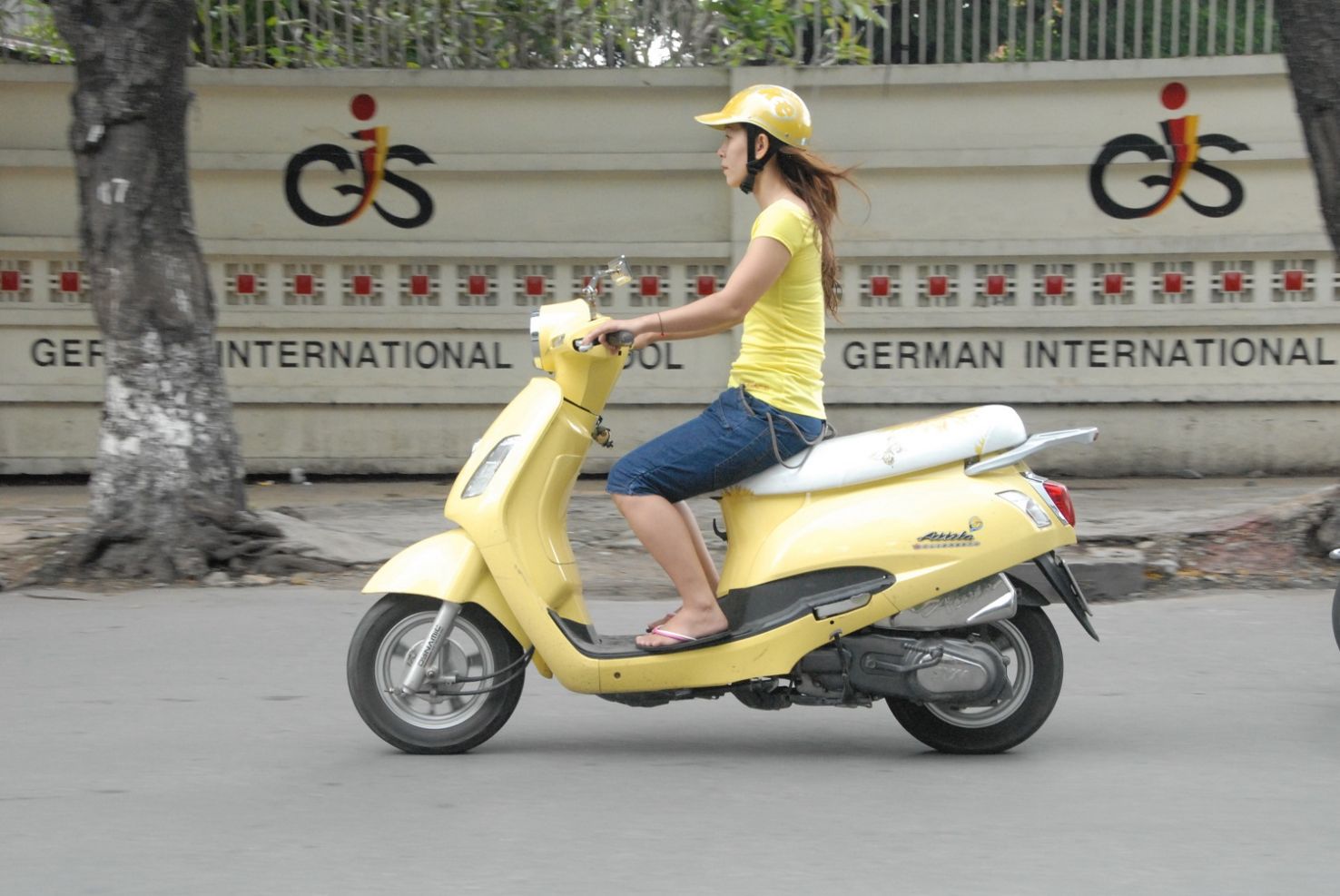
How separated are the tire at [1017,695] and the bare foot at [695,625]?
0.56 m

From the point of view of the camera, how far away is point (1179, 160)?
9.71 meters

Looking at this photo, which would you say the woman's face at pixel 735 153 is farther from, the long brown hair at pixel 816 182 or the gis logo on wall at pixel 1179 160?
the gis logo on wall at pixel 1179 160

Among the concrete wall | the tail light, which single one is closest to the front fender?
the tail light

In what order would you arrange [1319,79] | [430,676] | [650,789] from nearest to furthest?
[650,789]
[430,676]
[1319,79]

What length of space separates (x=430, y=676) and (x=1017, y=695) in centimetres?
171

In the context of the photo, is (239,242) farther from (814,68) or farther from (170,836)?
(170,836)

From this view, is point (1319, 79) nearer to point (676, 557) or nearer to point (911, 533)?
point (911, 533)

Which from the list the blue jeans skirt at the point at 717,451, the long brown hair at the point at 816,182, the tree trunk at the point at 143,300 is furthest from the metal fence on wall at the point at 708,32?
the blue jeans skirt at the point at 717,451

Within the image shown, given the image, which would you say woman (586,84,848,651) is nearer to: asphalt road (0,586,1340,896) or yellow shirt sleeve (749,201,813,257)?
yellow shirt sleeve (749,201,813,257)

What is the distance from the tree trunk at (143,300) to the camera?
723cm

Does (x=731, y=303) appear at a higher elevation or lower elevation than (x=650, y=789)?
higher

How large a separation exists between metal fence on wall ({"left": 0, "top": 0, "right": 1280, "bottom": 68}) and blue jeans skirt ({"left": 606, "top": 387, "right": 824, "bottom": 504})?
5.71 m

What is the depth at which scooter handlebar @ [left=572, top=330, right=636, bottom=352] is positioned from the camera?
4441 millimetres

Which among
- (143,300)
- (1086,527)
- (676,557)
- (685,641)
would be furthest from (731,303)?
(1086,527)
